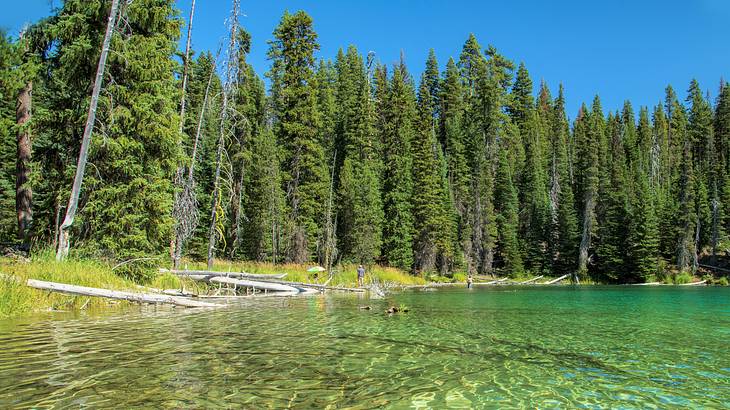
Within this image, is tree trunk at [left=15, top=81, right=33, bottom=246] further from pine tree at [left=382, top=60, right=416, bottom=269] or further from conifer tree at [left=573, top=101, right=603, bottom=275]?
Result: conifer tree at [left=573, top=101, right=603, bottom=275]

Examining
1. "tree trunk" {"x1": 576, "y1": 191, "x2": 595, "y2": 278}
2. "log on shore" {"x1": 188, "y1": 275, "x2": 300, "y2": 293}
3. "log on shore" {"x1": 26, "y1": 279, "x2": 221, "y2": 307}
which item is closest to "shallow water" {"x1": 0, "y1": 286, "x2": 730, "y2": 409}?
"log on shore" {"x1": 26, "y1": 279, "x2": 221, "y2": 307}

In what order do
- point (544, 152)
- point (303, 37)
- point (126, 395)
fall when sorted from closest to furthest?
1. point (126, 395)
2. point (303, 37)
3. point (544, 152)

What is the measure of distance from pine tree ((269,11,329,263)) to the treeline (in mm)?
160

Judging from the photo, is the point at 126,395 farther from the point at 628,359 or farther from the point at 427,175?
the point at 427,175

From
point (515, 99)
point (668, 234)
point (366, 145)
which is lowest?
point (668, 234)

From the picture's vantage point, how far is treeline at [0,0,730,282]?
61.8 feet

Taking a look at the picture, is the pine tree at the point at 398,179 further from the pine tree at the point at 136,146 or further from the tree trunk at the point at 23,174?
the tree trunk at the point at 23,174

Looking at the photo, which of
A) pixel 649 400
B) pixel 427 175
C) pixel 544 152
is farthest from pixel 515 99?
pixel 649 400

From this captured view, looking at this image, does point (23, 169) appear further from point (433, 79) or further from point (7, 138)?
point (433, 79)

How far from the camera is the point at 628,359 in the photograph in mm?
8898

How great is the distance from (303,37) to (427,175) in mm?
20317

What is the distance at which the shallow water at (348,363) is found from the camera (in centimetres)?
601

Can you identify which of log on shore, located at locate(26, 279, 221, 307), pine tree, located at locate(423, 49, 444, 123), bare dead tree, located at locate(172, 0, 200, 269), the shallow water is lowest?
the shallow water

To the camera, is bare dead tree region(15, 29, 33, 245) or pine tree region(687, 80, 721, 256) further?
pine tree region(687, 80, 721, 256)
